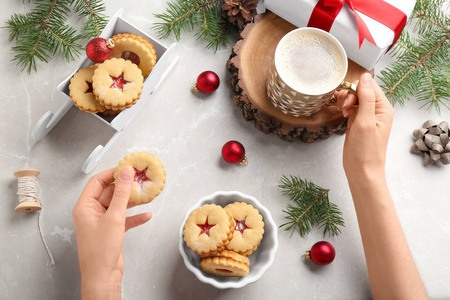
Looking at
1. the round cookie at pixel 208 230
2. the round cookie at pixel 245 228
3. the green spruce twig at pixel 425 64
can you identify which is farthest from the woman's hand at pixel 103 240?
the green spruce twig at pixel 425 64

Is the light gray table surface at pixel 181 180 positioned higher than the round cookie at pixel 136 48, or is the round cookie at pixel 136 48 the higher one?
the round cookie at pixel 136 48

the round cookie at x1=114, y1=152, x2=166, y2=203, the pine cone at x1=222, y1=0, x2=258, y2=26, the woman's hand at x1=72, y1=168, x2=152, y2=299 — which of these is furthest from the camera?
the pine cone at x1=222, y1=0, x2=258, y2=26

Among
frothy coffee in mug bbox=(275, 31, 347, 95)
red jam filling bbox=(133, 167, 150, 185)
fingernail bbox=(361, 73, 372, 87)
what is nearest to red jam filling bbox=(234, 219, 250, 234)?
red jam filling bbox=(133, 167, 150, 185)

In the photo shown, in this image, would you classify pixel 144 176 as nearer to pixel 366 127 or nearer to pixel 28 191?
pixel 28 191

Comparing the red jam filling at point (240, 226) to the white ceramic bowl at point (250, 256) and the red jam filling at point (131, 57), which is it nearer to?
the white ceramic bowl at point (250, 256)

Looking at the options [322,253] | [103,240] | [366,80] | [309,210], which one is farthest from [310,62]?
[103,240]

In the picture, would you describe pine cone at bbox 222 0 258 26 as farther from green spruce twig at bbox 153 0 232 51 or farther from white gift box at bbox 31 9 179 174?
white gift box at bbox 31 9 179 174

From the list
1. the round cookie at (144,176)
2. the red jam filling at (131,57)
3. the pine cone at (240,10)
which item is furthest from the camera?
the pine cone at (240,10)
